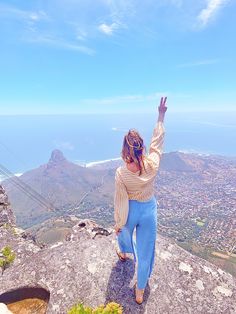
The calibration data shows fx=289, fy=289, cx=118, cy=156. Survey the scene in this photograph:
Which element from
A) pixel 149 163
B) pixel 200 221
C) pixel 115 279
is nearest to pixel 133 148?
pixel 149 163

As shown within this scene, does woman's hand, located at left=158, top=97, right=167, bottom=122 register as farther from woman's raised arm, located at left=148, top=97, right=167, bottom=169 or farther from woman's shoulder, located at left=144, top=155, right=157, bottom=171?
woman's shoulder, located at left=144, top=155, right=157, bottom=171

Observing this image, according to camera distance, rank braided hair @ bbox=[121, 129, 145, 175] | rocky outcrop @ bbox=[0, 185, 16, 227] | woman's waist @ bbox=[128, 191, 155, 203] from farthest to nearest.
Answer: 1. rocky outcrop @ bbox=[0, 185, 16, 227]
2. woman's waist @ bbox=[128, 191, 155, 203]
3. braided hair @ bbox=[121, 129, 145, 175]

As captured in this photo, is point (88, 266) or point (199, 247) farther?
point (199, 247)

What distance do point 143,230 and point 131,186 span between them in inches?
35.8

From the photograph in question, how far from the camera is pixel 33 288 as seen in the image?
6.38 m

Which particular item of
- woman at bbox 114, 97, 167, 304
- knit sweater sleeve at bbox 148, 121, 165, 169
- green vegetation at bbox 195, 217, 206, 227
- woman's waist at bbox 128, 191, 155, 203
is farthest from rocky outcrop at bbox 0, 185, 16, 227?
green vegetation at bbox 195, 217, 206, 227

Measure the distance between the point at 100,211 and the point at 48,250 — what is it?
587 feet

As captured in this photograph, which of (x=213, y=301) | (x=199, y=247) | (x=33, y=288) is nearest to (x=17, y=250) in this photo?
(x=33, y=288)

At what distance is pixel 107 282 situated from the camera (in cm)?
628

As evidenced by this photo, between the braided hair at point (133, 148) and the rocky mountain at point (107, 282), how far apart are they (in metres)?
2.87

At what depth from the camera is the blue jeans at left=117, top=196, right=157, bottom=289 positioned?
5410 mm

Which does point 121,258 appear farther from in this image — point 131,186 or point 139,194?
point 131,186

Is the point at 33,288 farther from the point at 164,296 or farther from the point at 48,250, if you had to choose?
the point at 164,296

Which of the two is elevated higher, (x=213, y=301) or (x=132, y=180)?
(x=132, y=180)
